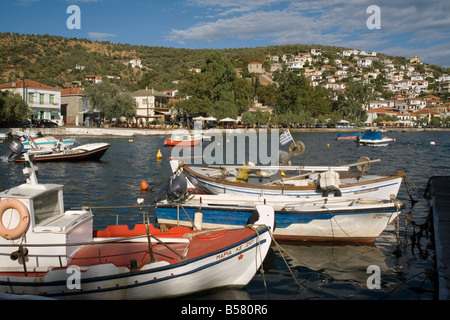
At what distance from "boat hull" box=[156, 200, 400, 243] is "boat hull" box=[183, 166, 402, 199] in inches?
65.4

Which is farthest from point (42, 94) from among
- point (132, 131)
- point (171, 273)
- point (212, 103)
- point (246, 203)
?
point (171, 273)

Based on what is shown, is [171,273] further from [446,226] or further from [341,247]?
[446,226]

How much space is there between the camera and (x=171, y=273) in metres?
7.42

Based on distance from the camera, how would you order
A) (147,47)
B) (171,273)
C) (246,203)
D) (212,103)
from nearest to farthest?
(171,273), (246,203), (212,103), (147,47)

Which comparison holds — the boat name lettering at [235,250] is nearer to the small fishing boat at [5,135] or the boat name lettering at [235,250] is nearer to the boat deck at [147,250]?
the boat deck at [147,250]

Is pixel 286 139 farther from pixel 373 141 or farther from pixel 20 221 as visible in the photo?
pixel 373 141

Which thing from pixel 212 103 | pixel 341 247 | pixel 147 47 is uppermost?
pixel 147 47

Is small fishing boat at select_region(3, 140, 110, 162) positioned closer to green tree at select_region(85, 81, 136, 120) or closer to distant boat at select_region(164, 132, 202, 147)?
distant boat at select_region(164, 132, 202, 147)

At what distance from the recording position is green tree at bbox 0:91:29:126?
50500 mm

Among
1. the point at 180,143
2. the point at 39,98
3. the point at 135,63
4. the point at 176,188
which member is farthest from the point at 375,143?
the point at 135,63

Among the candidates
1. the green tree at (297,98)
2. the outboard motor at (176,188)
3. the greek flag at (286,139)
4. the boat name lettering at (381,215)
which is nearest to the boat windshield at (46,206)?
the outboard motor at (176,188)

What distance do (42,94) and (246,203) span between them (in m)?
59.0

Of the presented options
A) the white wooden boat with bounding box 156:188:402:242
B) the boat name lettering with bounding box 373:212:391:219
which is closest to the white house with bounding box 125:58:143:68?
the white wooden boat with bounding box 156:188:402:242

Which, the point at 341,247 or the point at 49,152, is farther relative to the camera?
the point at 49,152
